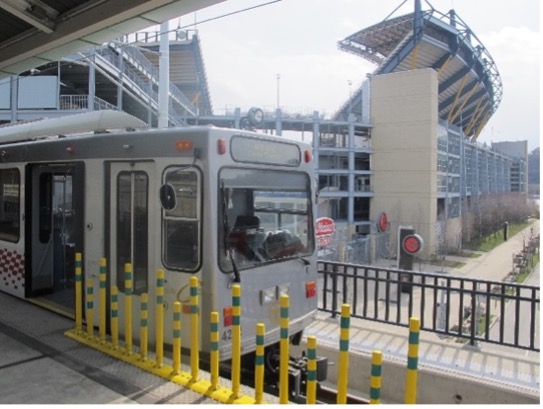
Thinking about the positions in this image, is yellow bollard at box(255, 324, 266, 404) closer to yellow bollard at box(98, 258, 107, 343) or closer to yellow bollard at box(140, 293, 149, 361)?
yellow bollard at box(140, 293, 149, 361)

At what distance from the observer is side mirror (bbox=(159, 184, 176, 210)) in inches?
196

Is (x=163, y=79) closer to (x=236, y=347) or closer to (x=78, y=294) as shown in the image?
(x=78, y=294)

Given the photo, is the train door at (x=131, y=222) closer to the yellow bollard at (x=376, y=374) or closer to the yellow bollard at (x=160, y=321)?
the yellow bollard at (x=160, y=321)

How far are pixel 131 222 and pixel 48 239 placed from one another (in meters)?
2.62

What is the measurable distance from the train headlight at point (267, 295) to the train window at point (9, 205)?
14.3 feet

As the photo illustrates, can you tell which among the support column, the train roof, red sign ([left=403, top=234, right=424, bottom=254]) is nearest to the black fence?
red sign ([left=403, top=234, right=424, bottom=254])

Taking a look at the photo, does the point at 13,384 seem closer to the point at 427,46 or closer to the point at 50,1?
the point at 50,1

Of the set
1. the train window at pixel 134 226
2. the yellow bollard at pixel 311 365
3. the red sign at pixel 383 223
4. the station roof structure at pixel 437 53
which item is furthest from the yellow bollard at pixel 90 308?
the station roof structure at pixel 437 53

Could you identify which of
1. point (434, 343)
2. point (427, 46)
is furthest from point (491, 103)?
point (434, 343)

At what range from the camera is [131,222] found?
5574 millimetres

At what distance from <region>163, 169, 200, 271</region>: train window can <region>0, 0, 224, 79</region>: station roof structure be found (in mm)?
2258

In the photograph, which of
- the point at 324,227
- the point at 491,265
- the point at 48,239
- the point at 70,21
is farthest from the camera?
the point at 491,265

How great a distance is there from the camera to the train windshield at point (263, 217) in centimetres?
508

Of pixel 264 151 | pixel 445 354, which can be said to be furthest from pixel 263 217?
pixel 445 354
